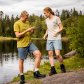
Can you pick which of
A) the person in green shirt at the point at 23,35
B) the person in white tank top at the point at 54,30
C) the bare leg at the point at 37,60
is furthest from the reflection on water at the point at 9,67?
the person in green shirt at the point at 23,35

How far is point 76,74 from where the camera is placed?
41.9 feet

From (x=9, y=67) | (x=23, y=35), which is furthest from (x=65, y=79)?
(x=9, y=67)

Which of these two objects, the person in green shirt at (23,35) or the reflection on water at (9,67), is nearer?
the person in green shirt at (23,35)

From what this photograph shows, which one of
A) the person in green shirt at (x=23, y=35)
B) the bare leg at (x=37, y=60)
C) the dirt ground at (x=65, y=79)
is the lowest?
the dirt ground at (x=65, y=79)

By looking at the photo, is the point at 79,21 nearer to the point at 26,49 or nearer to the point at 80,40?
the point at 80,40

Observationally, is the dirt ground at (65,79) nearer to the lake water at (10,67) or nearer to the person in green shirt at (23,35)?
the person in green shirt at (23,35)

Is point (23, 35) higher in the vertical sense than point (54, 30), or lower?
lower

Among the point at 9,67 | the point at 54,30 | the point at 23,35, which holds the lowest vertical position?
the point at 9,67

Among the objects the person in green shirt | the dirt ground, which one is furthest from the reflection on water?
the dirt ground

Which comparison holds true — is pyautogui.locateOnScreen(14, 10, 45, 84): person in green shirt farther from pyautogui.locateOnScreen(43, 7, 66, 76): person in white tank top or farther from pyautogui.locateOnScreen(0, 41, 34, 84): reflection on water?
pyautogui.locateOnScreen(0, 41, 34, 84): reflection on water

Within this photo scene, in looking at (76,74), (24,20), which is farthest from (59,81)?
(24,20)

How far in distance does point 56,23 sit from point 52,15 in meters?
0.38

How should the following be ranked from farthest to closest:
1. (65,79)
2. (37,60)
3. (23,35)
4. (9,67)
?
(9,67)
(37,60)
(23,35)
(65,79)

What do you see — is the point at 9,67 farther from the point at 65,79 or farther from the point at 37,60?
the point at 65,79
